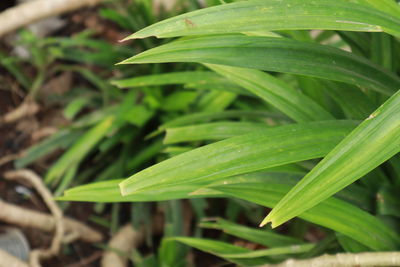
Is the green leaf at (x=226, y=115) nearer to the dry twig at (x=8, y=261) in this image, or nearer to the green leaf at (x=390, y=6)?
the green leaf at (x=390, y=6)

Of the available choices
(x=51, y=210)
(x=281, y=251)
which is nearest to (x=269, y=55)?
(x=281, y=251)

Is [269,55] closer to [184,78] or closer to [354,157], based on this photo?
[354,157]

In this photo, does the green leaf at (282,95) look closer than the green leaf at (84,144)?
Yes

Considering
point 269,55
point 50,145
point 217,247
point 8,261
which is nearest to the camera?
point 269,55

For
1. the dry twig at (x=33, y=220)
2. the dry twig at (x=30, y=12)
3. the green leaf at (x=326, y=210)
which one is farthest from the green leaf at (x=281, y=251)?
the dry twig at (x=30, y=12)

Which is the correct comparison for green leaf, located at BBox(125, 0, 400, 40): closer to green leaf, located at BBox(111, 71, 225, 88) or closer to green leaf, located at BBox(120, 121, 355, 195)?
green leaf, located at BBox(120, 121, 355, 195)

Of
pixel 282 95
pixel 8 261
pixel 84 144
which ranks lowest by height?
pixel 8 261

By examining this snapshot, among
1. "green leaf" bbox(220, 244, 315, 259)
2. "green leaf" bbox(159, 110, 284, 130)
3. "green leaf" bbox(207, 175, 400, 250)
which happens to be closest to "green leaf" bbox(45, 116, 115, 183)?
"green leaf" bbox(159, 110, 284, 130)
